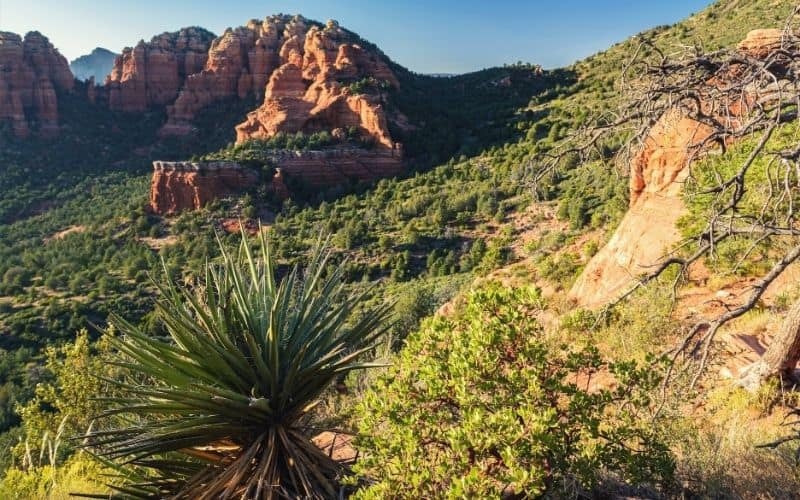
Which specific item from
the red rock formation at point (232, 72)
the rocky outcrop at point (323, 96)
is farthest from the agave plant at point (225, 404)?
the red rock formation at point (232, 72)

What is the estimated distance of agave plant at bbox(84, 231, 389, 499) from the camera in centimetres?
259

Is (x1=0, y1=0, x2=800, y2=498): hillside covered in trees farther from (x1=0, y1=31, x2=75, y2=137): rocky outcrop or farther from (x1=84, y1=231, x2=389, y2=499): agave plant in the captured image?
(x1=0, y1=31, x2=75, y2=137): rocky outcrop

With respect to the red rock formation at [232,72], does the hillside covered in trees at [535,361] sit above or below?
below

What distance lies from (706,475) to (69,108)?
78.2 meters

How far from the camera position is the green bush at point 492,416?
1.93 m

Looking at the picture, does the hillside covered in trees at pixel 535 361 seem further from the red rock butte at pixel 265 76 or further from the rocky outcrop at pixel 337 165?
the red rock butte at pixel 265 76

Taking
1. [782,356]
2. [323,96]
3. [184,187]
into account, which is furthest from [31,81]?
[782,356]

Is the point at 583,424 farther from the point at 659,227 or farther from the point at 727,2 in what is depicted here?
the point at 727,2

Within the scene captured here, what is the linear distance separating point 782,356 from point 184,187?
4083 centimetres

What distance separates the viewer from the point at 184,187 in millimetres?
37844

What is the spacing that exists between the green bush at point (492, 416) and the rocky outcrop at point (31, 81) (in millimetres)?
70483

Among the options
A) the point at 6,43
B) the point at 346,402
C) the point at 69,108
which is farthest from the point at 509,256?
the point at 6,43

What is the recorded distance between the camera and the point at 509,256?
20.4m

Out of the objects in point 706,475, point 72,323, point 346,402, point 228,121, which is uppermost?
point 228,121
